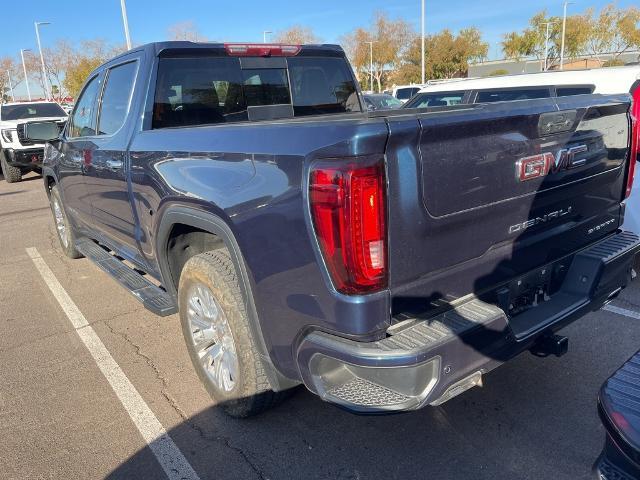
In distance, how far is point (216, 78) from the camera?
152 inches

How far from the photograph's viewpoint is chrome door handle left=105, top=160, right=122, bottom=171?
12.1ft

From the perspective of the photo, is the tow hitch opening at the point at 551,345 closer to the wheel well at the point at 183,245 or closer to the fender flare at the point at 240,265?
the fender flare at the point at 240,265

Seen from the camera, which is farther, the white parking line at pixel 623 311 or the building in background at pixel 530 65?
the building in background at pixel 530 65

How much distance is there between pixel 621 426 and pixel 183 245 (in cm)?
254

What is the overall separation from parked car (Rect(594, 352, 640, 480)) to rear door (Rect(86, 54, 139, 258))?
9.98ft

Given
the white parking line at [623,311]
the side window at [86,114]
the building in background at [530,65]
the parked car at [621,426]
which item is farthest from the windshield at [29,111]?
the building in background at [530,65]

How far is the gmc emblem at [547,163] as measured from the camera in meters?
2.41

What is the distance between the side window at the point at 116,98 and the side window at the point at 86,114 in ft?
0.80

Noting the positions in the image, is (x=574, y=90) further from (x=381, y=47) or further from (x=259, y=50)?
(x=381, y=47)

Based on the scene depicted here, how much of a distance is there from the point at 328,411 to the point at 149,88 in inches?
93.2

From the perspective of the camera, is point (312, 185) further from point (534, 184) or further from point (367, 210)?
point (534, 184)

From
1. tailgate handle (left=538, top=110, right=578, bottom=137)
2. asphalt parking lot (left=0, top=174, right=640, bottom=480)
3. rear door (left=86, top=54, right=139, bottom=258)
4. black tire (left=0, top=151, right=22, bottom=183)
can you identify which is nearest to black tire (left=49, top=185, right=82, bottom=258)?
rear door (left=86, top=54, right=139, bottom=258)

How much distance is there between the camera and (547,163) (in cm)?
252

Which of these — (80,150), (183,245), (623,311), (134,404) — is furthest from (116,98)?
(623,311)
